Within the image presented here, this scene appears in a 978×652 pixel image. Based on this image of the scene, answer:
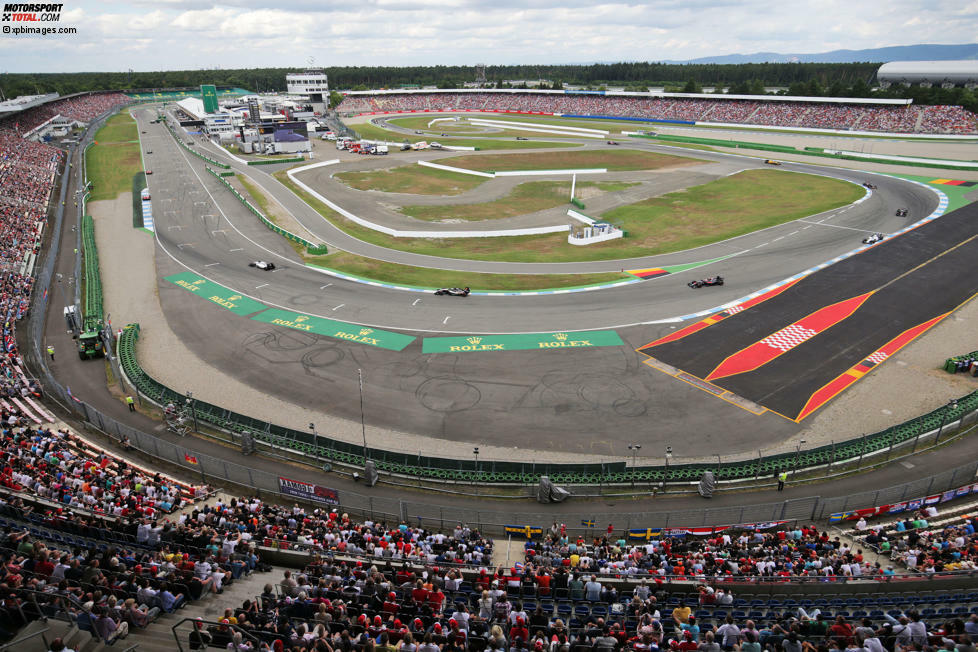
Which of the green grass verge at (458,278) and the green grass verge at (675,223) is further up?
the green grass verge at (675,223)

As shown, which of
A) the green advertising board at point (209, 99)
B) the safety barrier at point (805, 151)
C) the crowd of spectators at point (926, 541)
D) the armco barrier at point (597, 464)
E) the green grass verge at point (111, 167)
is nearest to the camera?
the crowd of spectators at point (926, 541)

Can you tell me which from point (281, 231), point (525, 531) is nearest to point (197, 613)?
point (525, 531)

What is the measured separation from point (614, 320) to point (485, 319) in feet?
27.9

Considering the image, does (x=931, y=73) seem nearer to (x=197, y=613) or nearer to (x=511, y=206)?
(x=511, y=206)

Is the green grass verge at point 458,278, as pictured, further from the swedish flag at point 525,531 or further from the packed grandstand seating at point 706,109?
the packed grandstand seating at point 706,109

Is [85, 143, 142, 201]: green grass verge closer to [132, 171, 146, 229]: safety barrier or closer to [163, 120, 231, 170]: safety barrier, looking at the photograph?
[132, 171, 146, 229]: safety barrier

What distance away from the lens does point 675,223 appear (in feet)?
193

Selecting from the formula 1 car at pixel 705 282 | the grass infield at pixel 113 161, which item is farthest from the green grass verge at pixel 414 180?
the formula 1 car at pixel 705 282

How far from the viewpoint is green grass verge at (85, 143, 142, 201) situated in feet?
247

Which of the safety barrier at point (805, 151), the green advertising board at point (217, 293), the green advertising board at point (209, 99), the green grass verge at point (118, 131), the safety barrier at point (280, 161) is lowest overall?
the green advertising board at point (217, 293)

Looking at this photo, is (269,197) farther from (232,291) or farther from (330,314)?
(330,314)

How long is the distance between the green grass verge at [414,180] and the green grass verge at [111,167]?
2975 cm

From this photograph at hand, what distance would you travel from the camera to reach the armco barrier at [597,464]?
22.1m

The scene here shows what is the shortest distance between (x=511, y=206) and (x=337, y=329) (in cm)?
3500
